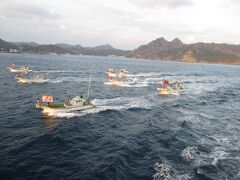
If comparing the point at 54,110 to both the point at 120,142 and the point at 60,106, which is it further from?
the point at 120,142

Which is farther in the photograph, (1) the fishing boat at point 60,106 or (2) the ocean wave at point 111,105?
(2) the ocean wave at point 111,105

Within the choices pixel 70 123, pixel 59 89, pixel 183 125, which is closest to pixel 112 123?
pixel 70 123

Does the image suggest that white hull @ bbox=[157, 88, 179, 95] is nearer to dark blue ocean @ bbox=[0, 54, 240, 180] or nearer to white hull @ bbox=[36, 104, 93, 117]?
dark blue ocean @ bbox=[0, 54, 240, 180]

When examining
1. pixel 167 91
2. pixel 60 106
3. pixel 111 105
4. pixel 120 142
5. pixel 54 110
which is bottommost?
pixel 111 105

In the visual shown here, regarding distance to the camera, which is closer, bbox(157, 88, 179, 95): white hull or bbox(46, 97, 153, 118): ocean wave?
bbox(46, 97, 153, 118): ocean wave

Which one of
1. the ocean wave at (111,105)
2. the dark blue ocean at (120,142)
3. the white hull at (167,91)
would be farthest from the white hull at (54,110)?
the white hull at (167,91)

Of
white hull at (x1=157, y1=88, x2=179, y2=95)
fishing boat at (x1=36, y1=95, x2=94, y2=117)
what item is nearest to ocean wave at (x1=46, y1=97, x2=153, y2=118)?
fishing boat at (x1=36, y1=95, x2=94, y2=117)

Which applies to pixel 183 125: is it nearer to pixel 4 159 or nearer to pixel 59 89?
pixel 4 159

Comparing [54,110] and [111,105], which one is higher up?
[54,110]

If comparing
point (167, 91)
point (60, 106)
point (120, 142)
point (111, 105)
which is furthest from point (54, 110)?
point (167, 91)

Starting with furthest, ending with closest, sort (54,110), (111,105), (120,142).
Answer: (111,105) → (54,110) → (120,142)

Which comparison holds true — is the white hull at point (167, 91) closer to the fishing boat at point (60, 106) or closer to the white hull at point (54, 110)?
the fishing boat at point (60, 106)

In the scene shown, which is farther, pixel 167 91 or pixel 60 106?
pixel 167 91
